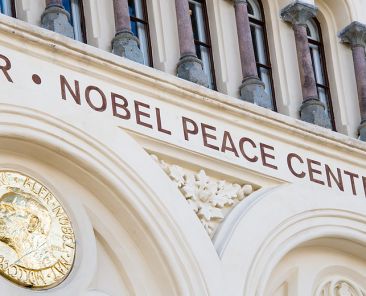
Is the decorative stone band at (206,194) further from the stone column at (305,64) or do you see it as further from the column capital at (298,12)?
the column capital at (298,12)

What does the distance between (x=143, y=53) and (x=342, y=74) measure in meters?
2.81

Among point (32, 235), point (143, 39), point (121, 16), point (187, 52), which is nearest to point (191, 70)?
point (187, 52)

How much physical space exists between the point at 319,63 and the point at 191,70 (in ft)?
8.39

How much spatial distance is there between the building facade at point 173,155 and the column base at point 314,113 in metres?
0.02

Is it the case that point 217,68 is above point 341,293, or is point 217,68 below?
above

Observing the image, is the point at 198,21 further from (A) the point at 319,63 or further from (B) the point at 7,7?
(B) the point at 7,7

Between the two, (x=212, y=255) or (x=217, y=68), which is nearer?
(x=212, y=255)

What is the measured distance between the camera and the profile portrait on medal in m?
16.1

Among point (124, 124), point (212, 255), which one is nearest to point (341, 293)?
point (212, 255)

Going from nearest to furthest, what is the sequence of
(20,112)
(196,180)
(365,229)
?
(20,112), (196,180), (365,229)

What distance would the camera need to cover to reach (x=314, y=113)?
18953mm

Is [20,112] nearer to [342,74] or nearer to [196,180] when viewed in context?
[196,180]

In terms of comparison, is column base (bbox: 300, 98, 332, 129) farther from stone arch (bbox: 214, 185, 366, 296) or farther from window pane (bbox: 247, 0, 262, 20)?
window pane (bbox: 247, 0, 262, 20)

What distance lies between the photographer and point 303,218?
59.3 feet
